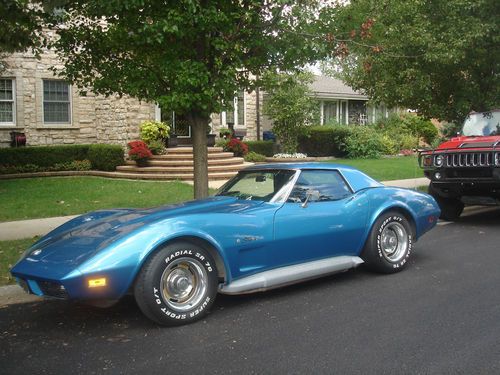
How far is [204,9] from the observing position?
264 inches

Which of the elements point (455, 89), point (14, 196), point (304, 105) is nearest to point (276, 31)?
point (455, 89)

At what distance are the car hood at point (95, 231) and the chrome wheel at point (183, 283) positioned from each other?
16.2 inches

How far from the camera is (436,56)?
35.7ft

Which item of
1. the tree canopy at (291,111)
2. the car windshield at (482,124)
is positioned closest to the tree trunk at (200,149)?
the car windshield at (482,124)

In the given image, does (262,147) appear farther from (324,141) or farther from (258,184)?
(258,184)

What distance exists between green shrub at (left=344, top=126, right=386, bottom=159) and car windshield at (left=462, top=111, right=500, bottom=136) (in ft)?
43.2

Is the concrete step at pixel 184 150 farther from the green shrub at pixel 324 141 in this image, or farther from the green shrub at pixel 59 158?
the green shrub at pixel 324 141

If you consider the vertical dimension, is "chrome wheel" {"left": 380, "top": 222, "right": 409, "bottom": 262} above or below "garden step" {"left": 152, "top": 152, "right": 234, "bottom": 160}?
below

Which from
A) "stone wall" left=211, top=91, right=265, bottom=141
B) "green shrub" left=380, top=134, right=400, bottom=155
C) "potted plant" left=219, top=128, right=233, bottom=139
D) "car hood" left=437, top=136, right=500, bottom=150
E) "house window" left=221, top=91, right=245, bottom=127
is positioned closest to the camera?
"car hood" left=437, top=136, right=500, bottom=150

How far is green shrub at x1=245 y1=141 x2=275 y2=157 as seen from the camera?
2096 cm

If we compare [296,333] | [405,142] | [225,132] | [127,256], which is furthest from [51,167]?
[405,142]

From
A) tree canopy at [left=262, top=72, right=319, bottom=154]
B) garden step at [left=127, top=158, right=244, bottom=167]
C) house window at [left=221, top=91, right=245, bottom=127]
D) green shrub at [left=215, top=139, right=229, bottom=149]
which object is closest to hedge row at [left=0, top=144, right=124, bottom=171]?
garden step at [left=127, top=158, right=244, bottom=167]

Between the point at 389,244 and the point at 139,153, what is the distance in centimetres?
1196

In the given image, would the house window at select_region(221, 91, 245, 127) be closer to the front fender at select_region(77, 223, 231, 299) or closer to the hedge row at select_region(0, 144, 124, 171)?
the hedge row at select_region(0, 144, 124, 171)
